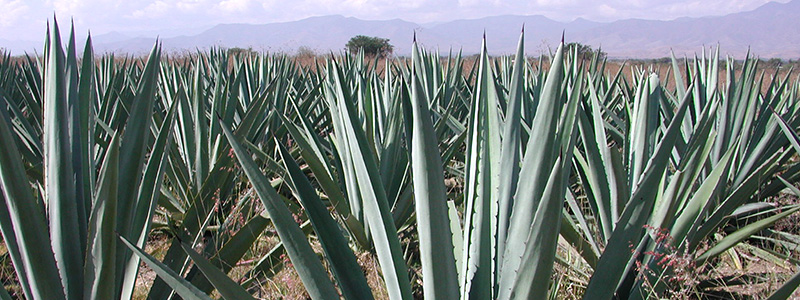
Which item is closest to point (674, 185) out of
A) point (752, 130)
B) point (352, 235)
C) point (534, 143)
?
point (534, 143)

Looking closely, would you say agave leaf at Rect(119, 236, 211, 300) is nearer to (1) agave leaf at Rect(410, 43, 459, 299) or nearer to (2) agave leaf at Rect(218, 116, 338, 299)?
(2) agave leaf at Rect(218, 116, 338, 299)

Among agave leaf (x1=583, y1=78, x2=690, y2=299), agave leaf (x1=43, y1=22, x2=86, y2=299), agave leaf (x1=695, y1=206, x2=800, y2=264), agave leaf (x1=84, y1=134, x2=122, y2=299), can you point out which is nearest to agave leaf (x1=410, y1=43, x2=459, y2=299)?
agave leaf (x1=583, y1=78, x2=690, y2=299)

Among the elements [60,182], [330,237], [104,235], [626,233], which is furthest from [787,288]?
[60,182]

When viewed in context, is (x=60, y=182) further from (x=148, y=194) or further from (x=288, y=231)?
(x=288, y=231)

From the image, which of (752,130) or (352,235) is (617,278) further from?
(752,130)

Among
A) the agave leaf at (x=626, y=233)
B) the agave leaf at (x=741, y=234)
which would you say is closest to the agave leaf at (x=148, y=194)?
the agave leaf at (x=626, y=233)

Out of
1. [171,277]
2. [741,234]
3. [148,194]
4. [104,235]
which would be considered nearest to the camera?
[171,277]

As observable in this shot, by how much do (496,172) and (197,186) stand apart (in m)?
1.69

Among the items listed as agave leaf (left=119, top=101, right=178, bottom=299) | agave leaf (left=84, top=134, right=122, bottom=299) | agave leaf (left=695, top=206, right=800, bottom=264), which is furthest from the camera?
agave leaf (left=695, top=206, right=800, bottom=264)

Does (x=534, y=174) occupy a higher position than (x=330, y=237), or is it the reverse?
(x=534, y=174)

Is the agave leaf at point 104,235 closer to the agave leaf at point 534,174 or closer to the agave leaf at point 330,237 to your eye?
the agave leaf at point 330,237

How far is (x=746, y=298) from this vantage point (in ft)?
5.65

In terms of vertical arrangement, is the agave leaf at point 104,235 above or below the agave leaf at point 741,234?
above

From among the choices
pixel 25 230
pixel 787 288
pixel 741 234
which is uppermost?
pixel 25 230
